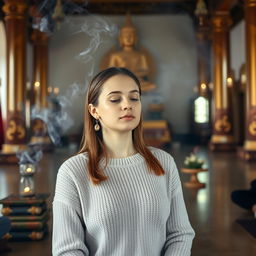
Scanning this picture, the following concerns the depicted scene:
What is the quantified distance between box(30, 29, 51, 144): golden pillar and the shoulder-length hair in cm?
1199

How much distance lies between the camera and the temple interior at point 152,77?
9.33m

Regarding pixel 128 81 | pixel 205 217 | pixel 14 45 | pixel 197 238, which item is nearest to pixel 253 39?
pixel 14 45

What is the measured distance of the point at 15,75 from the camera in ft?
31.9

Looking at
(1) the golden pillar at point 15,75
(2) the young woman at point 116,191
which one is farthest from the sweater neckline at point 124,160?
(1) the golden pillar at point 15,75

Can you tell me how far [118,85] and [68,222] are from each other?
0.52m

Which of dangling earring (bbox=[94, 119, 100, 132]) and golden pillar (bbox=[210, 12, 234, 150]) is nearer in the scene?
dangling earring (bbox=[94, 119, 100, 132])

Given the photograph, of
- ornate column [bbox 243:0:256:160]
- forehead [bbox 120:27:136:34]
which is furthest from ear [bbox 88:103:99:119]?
forehead [bbox 120:27:136:34]

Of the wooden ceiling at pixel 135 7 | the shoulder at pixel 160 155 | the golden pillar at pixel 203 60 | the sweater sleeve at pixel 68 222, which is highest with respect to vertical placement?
the wooden ceiling at pixel 135 7

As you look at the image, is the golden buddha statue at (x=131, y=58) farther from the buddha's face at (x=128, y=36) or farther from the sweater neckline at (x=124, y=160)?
the sweater neckline at (x=124, y=160)

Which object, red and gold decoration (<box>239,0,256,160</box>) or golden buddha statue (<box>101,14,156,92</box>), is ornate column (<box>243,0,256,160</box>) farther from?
golden buddha statue (<box>101,14,156,92</box>)

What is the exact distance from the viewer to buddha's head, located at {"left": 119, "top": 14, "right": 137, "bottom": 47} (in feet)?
48.9

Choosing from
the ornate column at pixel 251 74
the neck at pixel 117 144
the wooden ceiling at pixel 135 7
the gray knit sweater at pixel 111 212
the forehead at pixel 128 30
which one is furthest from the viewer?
the forehead at pixel 128 30

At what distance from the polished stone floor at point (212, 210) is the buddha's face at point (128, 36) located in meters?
7.57

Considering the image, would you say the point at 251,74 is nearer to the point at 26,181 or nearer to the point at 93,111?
the point at 26,181
